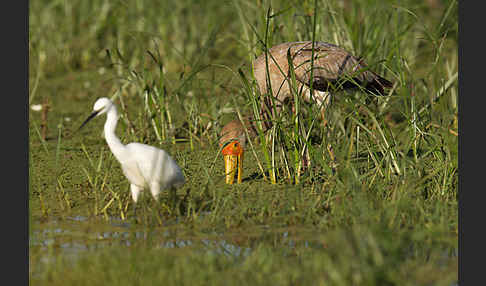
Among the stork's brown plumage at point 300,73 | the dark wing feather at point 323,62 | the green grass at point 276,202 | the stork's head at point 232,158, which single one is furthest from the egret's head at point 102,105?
the dark wing feather at point 323,62

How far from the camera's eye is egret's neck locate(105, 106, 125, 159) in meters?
4.50

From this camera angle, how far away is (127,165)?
14.8ft

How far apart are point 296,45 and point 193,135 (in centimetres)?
122

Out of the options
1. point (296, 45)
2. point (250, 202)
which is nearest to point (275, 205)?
point (250, 202)

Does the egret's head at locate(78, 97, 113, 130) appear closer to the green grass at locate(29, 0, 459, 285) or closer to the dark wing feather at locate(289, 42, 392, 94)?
the green grass at locate(29, 0, 459, 285)

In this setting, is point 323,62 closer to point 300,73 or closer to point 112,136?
point 300,73

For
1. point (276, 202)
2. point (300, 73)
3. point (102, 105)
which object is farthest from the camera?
point (300, 73)

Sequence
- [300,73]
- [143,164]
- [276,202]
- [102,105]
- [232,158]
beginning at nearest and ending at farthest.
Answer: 1. [143,164]
2. [102,105]
3. [276,202]
4. [232,158]
5. [300,73]

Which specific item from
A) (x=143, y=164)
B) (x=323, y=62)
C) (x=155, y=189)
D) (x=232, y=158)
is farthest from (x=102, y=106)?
(x=323, y=62)

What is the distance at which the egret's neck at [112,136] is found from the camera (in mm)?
4504

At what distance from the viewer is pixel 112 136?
4531mm

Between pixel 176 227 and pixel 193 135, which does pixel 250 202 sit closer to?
pixel 176 227

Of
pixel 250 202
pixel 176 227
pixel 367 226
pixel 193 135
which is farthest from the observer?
pixel 193 135

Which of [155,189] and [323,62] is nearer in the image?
[155,189]
